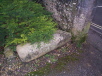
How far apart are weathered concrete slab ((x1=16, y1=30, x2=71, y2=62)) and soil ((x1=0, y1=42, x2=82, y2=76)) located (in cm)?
19

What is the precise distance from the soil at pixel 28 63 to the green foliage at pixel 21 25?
0.62 metres

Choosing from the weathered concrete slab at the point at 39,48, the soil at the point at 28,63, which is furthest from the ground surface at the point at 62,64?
the weathered concrete slab at the point at 39,48

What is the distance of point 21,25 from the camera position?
3.51 metres

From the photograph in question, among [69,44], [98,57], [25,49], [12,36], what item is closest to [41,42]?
[25,49]

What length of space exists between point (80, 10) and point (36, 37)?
1.74 m

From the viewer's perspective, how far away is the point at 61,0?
4.05 metres

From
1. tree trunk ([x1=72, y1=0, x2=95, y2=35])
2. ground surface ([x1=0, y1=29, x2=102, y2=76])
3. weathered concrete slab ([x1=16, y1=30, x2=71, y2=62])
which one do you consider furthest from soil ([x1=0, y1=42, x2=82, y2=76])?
tree trunk ([x1=72, y1=0, x2=95, y2=35])

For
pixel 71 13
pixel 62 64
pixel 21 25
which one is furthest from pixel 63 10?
pixel 62 64

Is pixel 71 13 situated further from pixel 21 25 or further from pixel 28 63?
pixel 28 63

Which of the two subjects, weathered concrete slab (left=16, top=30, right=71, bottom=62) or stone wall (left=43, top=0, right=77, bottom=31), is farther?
stone wall (left=43, top=0, right=77, bottom=31)

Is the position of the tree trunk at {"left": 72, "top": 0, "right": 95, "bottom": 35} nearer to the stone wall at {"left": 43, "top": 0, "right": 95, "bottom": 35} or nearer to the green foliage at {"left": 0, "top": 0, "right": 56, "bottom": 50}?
the stone wall at {"left": 43, "top": 0, "right": 95, "bottom": 35}

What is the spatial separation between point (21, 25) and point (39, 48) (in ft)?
3.17

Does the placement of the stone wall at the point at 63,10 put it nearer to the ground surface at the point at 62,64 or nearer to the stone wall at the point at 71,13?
the stone wall at the point at 71,13

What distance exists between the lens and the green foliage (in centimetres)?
329
